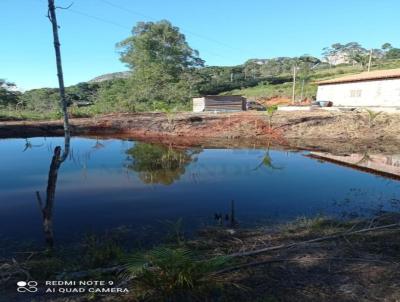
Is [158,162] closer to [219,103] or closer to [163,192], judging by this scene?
[163,192]

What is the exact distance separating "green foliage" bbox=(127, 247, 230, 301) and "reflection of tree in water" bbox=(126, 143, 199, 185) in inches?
269

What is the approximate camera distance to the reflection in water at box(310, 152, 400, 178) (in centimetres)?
1227

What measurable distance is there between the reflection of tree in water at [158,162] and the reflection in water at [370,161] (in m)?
5.91

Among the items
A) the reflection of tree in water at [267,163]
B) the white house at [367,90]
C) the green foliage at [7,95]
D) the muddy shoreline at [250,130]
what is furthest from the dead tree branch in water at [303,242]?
the green foliage at [7,95]

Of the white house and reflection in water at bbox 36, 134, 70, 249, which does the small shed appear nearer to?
the white house

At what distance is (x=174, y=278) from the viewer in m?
3.79

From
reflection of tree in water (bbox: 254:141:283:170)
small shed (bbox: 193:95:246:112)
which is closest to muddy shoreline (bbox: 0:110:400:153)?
reflection of tree in water (bbox: 254:141:283:170)

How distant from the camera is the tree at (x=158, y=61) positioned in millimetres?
44219

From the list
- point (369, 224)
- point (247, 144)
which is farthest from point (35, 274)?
point (247, 144)

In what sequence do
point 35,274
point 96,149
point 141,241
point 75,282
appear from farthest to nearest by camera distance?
point 96,149
point 141,241
point 35,274
point 75,282

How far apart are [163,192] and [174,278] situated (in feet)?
19.3

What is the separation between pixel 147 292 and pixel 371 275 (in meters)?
2.52

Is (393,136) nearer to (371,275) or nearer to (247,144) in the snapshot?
(247,144)

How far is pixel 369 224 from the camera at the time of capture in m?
6.31
